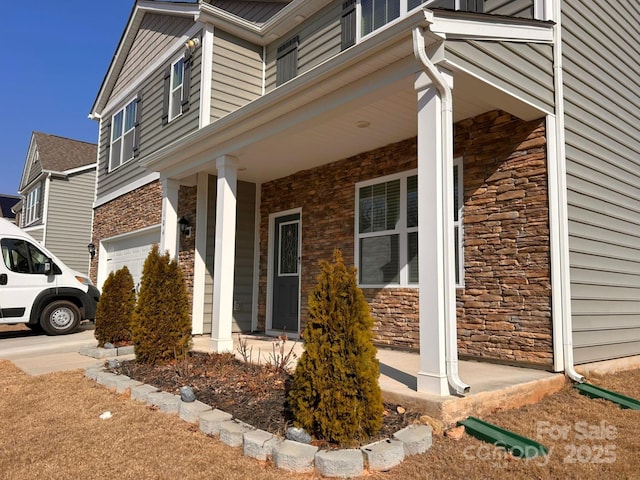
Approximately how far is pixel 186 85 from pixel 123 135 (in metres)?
3.71

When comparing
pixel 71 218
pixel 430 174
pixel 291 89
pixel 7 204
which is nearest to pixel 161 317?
pixel 291 89

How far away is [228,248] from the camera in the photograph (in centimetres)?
643

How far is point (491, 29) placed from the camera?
4277mm

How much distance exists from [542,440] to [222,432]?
223cm

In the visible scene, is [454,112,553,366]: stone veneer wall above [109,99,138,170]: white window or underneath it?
underneath

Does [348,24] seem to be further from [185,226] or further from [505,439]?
[505,439]

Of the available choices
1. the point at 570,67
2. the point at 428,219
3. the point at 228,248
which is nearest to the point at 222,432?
the point at 428,219

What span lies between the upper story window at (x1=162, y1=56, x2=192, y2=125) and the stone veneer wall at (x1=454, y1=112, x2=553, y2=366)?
19.9ft

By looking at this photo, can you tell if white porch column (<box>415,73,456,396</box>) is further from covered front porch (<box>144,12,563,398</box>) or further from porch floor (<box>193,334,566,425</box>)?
porch floor (<box>193,334,566,425</box>)

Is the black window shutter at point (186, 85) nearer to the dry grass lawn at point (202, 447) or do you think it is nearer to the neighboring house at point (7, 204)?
the dry grass lawn at point (202, 447)

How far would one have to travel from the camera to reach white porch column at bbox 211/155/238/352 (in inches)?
247

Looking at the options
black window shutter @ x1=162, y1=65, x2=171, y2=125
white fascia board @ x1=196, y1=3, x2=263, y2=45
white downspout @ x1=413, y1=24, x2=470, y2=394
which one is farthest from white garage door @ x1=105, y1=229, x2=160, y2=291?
white downspout @ x1=413, y1=24, x2=470, y2=394

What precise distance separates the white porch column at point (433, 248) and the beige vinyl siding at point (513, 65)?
0.43 meters

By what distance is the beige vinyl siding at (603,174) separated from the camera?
5023 millimetres
